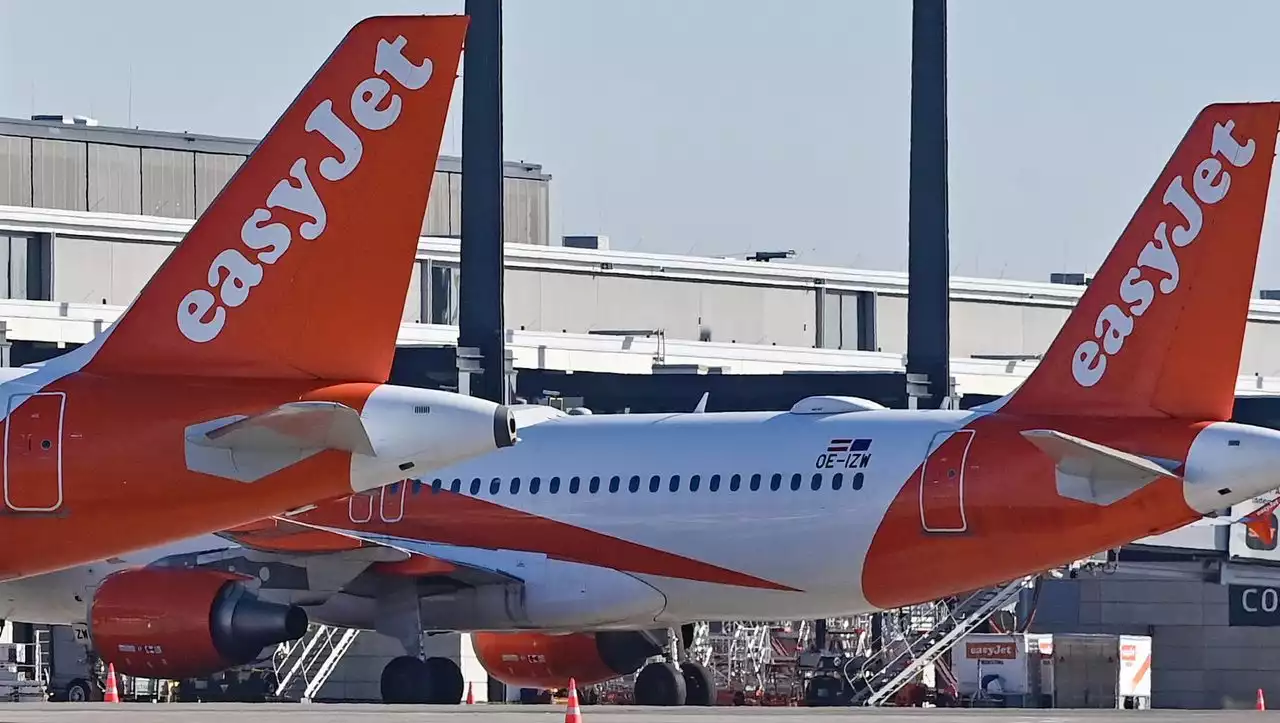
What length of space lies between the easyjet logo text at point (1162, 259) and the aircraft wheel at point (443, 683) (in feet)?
28.1

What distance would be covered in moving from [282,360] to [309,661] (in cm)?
2455

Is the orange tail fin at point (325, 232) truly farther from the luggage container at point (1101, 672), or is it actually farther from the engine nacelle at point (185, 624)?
the luggage container at point (1101, 672)

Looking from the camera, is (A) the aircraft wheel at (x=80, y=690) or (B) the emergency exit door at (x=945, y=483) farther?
(A) the aircraft wheel at (x=80, y=690)

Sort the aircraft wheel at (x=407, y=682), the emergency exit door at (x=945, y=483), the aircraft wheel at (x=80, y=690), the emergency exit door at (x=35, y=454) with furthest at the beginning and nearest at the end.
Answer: the aircraft wheel at (x=80, y=690)
the aircraft wheel at (x=407, y=682)
the emergency exit door at (x=945, y=483)
the emergency exit door at (x=35, y=454)

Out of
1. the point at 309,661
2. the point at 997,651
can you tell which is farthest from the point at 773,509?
the point at 309,661

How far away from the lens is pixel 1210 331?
27281mm

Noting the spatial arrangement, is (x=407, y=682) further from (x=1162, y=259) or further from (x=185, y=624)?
(x=1162, y=259)

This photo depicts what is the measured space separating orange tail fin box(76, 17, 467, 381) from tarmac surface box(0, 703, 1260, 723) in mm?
5080

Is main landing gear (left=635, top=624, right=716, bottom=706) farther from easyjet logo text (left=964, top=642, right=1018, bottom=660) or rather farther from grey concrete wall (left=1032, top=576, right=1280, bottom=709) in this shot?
grey concrete wall (left=1032, top=576, right=1280, bottom=709)

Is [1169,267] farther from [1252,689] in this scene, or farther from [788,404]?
[788,404]

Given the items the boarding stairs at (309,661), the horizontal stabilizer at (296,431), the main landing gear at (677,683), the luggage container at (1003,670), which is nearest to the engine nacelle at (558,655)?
the main landing gear at (677,683)

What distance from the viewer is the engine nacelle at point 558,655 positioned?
1284 inches

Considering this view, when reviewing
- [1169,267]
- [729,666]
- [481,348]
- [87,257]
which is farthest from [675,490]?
[87,257]

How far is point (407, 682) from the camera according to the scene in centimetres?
3058
